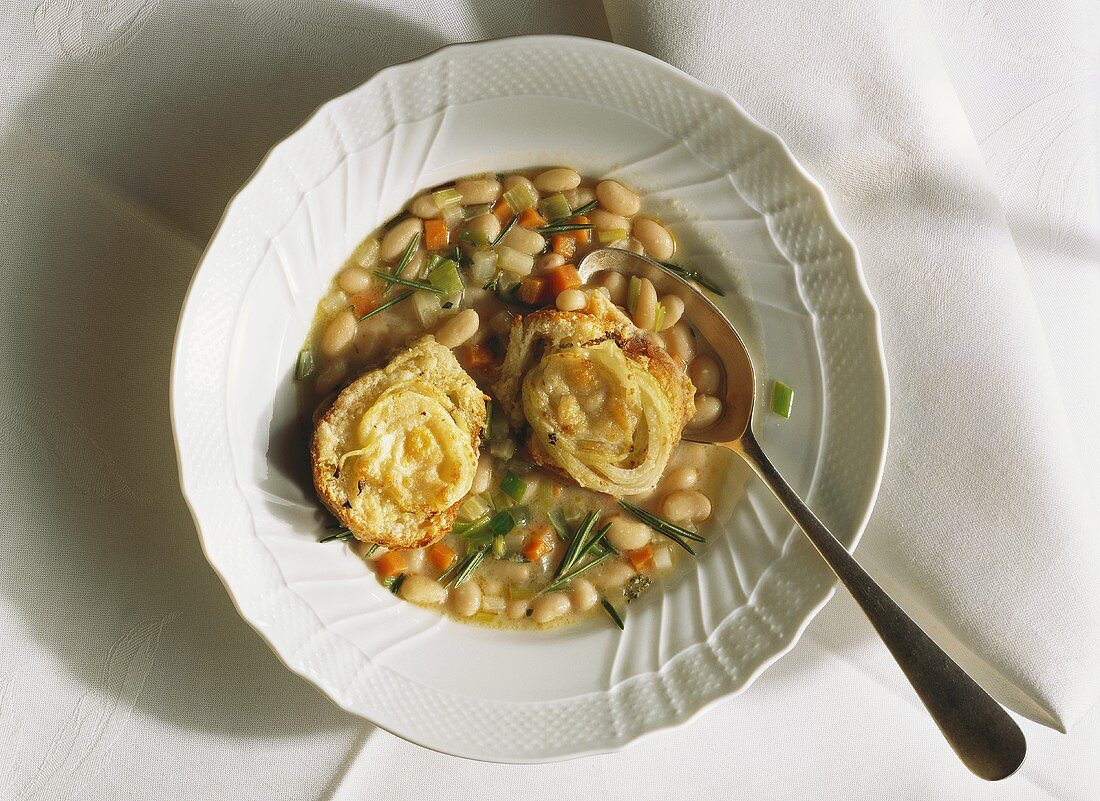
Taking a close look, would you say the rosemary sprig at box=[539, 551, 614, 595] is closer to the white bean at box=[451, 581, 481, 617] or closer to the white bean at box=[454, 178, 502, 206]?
the white bean at box=[451, 581, 481, 617]

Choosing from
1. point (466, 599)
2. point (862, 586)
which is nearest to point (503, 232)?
point (466, 599)

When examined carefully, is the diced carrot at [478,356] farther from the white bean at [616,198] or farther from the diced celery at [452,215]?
the white bean at [616,198]

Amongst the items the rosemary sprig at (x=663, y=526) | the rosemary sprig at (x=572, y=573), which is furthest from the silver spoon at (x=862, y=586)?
the rosemary sprig at (x=572, y=573)

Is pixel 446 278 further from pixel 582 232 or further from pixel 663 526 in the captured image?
pixel 663 526

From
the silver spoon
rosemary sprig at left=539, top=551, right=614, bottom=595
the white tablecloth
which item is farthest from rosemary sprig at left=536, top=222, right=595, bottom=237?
rosemary sprig at left=539, top=551, right=614, bottom=595

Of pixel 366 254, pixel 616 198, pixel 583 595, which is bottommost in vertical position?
pixel 583 595

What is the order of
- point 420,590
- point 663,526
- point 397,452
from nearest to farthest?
point 397,452 → point 420,590 → point 663,526
